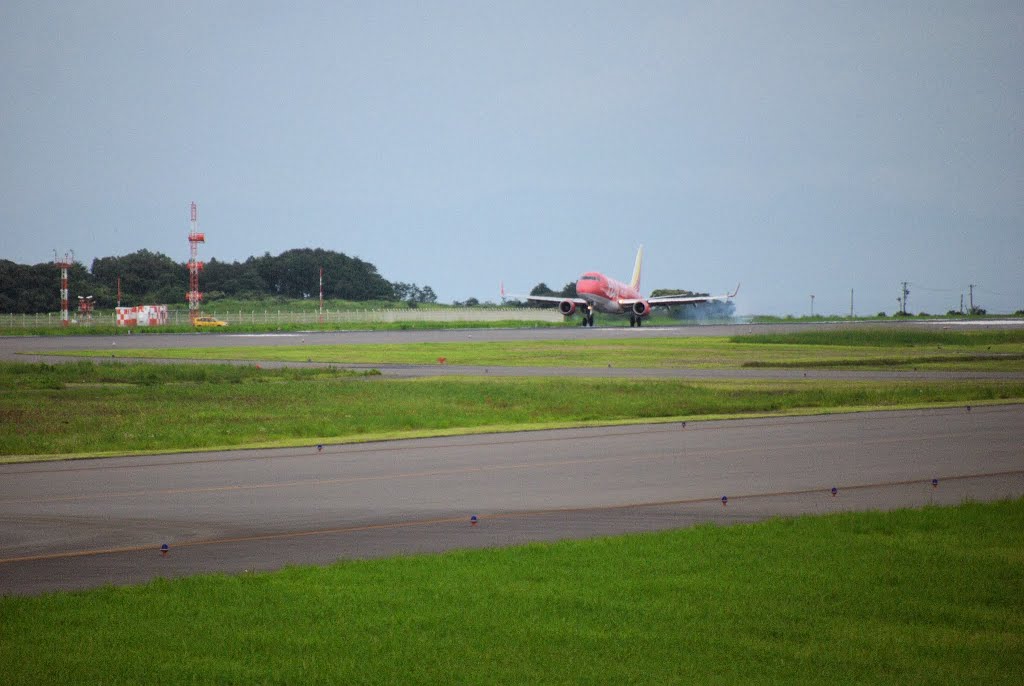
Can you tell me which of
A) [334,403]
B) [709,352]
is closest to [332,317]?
[709,352]

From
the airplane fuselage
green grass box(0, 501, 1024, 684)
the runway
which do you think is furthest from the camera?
the airplane fuselage

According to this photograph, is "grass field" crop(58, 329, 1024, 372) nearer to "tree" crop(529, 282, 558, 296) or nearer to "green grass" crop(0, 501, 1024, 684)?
"green grass" crop(0, 501, 1024, 684)

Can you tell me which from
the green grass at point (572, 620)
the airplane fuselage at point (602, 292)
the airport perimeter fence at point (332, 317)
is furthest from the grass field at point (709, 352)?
the airport perimeter fence at point (332, 317)

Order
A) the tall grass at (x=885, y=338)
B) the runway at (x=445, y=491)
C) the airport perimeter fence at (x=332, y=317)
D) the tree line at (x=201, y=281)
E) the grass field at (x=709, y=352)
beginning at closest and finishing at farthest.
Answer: the runway at (x=445, y=491), the grass field at (x=709, y=352), the tall grass at (x=885, y=338), the airport perimeter fence at (x=332, y=317), the tree line at (x=201, y=281)

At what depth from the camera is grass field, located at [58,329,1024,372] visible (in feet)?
140

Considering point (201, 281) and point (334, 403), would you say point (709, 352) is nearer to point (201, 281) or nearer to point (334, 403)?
point (334, 403)

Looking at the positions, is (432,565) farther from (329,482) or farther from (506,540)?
(329,482)

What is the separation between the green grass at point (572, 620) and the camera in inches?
242

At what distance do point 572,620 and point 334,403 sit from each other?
19686 mm

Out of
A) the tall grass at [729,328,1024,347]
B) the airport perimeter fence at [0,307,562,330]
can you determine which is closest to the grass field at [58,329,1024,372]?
the tall grass at [729,328,1024,347]

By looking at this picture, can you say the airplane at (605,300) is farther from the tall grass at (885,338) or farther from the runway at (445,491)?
the runway at (445,491)

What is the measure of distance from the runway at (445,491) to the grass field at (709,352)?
2220cm

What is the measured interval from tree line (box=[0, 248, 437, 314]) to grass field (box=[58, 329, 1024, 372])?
80.3 m

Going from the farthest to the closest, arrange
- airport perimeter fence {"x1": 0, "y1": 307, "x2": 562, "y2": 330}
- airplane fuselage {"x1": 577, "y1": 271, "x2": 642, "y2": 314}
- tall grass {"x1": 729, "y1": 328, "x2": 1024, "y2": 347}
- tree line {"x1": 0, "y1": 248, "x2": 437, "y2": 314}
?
tree line {"x1": 0, "y1": 248, "x2": 437, "y2": 314} → airport perimeter fence {"x1": 0, "y1": 307, "x2": 562, "y2": 330} → airplane fuselage {"x1": 577, "y1": 271, "x2": 642, "y2": 314} → tall grass {"x1": 729, "y1": 328, "x2": 1024, "y2": 347}
